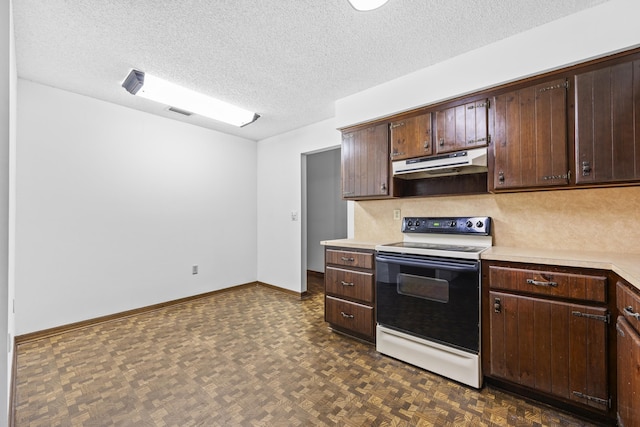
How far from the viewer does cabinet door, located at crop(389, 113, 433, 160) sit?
251 cm

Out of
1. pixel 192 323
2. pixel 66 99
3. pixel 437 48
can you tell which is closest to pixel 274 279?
pixel 192 323

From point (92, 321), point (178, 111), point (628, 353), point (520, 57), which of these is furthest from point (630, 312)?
point (92, 321)

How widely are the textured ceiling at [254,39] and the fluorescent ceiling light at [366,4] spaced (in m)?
0.11

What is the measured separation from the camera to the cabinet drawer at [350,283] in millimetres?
2600

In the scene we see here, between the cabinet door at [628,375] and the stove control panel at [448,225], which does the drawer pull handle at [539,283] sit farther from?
the stove control panel at [448,225]

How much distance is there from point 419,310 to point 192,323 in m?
2.41

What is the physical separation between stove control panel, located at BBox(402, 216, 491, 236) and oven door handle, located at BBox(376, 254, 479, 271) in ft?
1.88

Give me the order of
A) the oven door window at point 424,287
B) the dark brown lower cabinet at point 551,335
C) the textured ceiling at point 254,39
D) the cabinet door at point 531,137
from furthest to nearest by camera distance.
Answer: the oven door window at point 424,287, the cabinet door at point 531,137, the textured ceiling at point 254,39, the dark brown lower cabinet at point 551,335

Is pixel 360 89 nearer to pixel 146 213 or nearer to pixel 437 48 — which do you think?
pixel 437 48

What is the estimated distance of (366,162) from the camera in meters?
2.93

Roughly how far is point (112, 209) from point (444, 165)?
139 inches

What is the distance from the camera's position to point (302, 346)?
260 centimetres

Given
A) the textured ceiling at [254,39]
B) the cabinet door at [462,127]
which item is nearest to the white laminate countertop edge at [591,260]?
the cabinet door at [462,127]

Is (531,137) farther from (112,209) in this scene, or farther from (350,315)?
(112,209)
